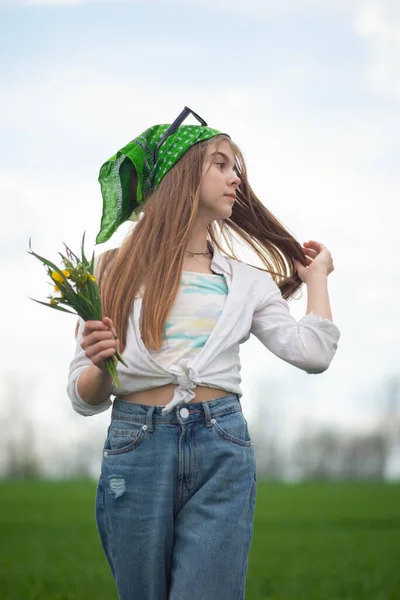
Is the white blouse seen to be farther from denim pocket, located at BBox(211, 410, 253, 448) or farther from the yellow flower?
the yellow flower

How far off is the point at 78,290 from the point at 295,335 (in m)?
0.86

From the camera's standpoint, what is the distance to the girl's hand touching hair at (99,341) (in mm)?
3625

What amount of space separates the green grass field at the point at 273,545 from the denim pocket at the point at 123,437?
343cm

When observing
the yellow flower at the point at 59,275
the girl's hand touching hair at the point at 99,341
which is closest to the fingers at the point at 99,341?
Result: the girl's hand touching hair at the point at 99,341

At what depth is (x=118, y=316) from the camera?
13.2 ft

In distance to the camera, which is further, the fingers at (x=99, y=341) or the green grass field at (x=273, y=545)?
the green grass field at (x=273, y=545)

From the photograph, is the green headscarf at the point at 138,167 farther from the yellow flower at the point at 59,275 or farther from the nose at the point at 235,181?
the yellow flower at the point at 59,275

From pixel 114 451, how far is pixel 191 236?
0.96 m

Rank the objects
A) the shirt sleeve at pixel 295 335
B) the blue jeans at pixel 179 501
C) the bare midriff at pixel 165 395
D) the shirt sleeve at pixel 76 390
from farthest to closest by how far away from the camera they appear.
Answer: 1. the shirt sleeve at pixel 295 335
2. the shirt sleeve at pixel 76 390
3. the bare midriff at pixel 165 395
4. the blue jeans at pixel 179 501

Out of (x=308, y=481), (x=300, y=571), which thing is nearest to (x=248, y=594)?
(x=300, y=571)

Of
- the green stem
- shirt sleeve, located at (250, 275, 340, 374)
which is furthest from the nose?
the green stem

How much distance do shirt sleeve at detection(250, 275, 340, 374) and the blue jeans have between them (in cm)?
39

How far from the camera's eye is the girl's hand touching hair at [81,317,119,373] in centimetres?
362

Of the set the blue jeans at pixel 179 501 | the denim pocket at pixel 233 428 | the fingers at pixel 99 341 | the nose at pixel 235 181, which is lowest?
the blue jeans at pixel 179 501
